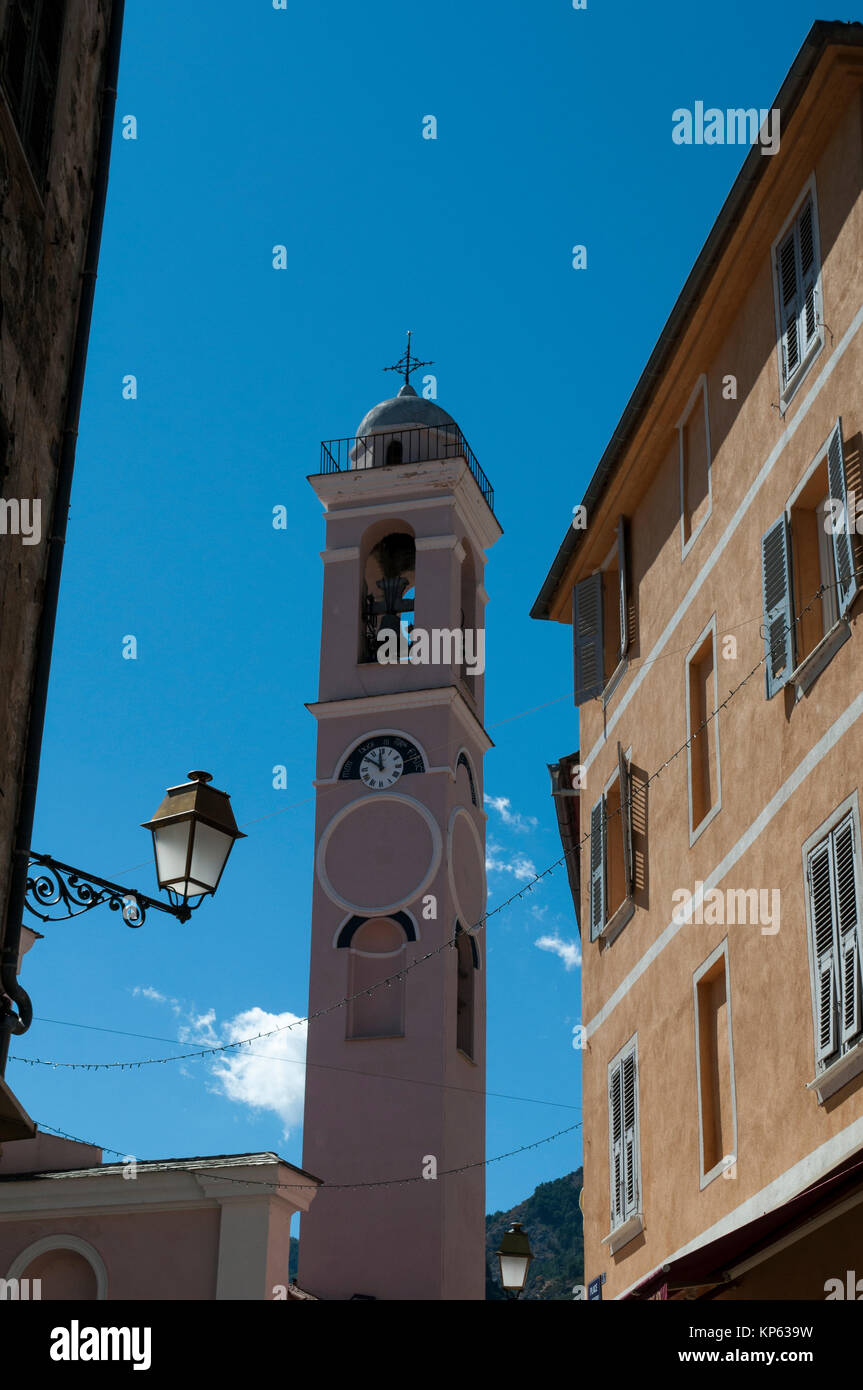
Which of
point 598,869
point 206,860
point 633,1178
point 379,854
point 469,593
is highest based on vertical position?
point 469,593

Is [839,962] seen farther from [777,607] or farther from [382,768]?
[382,768]

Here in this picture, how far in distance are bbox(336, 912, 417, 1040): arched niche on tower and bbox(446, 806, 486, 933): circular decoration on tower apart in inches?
52.1

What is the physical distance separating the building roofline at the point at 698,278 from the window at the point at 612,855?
2744 millimetres

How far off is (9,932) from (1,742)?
1.00m

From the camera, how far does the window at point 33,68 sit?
32.6 ft

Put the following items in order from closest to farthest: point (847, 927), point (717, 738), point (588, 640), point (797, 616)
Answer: point (847, 927) → point (797, 616) → point (717, 738) → point (588, 640)

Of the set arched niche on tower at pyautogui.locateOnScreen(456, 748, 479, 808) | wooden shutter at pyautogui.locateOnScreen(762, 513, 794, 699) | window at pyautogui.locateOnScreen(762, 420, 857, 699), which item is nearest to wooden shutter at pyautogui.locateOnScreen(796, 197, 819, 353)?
window at pyautogui.locateOnScreen(762, 420, 857, 699)

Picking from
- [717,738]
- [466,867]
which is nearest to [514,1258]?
[717,738]

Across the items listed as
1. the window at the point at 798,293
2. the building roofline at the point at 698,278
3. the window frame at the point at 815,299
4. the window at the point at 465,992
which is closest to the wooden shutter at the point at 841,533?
the window frame at the point at 815,299

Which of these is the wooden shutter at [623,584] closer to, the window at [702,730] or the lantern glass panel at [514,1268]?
the window at [702,730]

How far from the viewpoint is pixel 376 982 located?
32.0 metres

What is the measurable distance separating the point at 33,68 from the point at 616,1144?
10.2 m

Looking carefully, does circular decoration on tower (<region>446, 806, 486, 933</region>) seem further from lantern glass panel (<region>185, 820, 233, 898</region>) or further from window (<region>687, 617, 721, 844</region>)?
lantern glass panel (<region>185, 820, 233, 898</region>)
